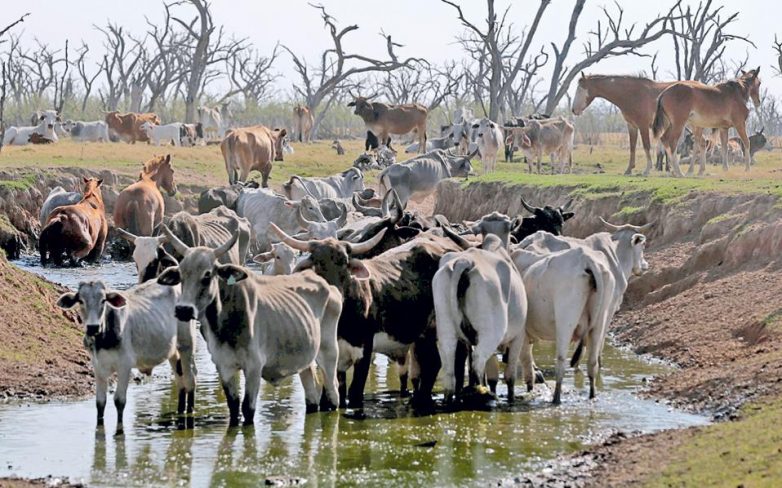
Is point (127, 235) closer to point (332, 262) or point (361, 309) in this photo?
point (332, 262)

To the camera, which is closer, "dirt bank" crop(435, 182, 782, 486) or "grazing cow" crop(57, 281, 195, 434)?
"dirt bank" crop(435, 182, 782, 486)

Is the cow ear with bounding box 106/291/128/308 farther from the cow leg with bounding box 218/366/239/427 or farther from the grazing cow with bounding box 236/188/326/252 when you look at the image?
the grazing cow with bounding box 236/188/326/252

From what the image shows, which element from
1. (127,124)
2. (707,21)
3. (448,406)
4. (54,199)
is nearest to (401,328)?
(448,406)

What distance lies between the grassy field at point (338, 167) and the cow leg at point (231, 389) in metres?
10.9

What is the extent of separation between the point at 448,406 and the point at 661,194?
1052 centimetres

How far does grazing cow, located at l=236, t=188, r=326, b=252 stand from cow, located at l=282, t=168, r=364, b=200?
5.68 feet

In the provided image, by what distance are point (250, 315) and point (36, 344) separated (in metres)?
4.30

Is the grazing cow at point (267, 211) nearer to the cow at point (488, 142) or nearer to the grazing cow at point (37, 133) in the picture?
the cow at point (488, 142)

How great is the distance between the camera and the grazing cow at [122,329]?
36.1 ft

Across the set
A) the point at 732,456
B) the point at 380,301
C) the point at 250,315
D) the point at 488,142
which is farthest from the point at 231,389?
the point at 488,142

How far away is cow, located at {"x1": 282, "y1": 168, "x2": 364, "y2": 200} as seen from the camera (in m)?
30.0

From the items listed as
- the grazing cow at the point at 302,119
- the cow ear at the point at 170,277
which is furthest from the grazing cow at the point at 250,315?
the grazing cow at the point at 302,119

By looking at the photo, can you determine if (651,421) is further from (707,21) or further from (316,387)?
(707,21)

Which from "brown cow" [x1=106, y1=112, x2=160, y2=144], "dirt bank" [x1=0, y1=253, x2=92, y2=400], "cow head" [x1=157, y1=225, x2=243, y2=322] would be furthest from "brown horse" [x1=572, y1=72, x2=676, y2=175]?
"brown cow" [x1=106, y1=112, x2=160, y2=144]
